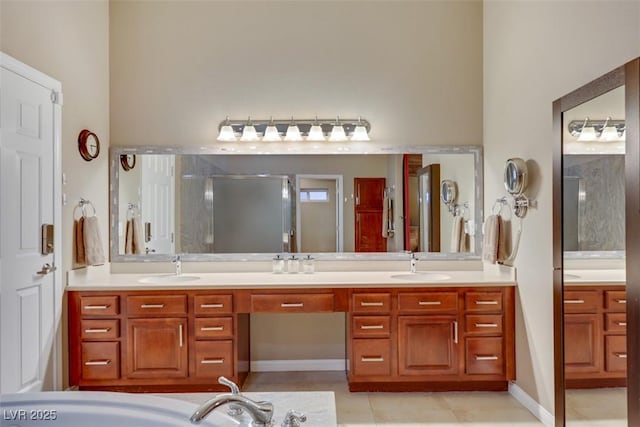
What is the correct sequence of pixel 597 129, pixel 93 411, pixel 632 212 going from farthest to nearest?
pixel 597 129 → pixel 632 212 → pixel 93 411

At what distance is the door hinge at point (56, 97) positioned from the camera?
280 centimetres

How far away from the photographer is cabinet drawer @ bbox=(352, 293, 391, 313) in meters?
3.03

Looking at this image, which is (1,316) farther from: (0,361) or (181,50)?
(181,50)

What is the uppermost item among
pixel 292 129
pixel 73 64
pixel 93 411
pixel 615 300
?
pixel 73 64

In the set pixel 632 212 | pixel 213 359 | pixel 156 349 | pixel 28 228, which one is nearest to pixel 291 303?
pixel 213 359

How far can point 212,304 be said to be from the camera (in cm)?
300

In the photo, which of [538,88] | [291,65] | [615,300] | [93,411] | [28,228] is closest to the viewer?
[93,411]

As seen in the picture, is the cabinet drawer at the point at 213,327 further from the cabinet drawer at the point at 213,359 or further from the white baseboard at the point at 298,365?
the white baseboard at the point at 298,365

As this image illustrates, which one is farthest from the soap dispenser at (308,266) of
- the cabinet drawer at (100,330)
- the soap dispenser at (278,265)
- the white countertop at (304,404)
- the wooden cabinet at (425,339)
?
the white countertop at (304,404)

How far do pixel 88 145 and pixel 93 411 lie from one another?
Answer: 89.1 inches

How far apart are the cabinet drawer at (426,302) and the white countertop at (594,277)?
88 cm

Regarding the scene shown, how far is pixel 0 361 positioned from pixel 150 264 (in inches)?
52.3

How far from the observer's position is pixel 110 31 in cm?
355

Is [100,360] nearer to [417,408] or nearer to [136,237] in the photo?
[136,237]
